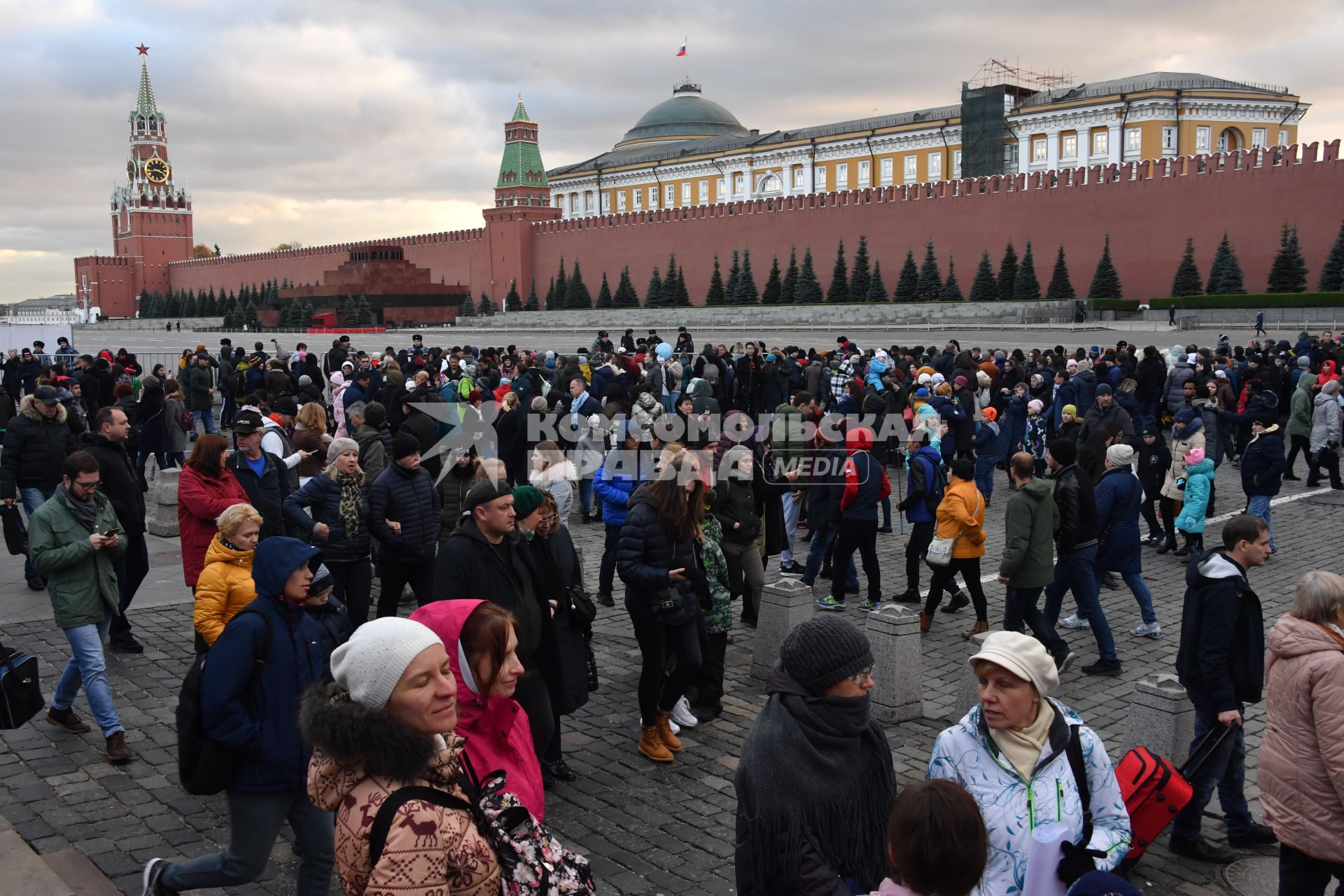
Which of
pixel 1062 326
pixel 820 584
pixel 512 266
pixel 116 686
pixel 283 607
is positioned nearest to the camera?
pixel 283 607

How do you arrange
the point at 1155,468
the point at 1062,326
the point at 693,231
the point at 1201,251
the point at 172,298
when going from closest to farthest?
the point at 1155,468 → the point at 1062,326 → the point at 1201,251 → the point at 693,231 → the point at 172,298

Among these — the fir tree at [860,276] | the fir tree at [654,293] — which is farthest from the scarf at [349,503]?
the fir tree at [654,293]

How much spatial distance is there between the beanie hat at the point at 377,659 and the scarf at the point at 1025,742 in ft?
4.28

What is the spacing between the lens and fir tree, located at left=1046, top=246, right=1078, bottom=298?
31859 mm

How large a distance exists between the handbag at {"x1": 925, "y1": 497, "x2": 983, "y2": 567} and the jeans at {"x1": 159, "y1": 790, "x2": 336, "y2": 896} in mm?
4124

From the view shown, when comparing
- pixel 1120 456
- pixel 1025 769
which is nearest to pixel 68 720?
pixel 1025 769

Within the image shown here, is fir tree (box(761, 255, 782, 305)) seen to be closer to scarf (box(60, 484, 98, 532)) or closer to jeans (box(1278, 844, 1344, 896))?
scarf (box(60, 484, 98, 532))

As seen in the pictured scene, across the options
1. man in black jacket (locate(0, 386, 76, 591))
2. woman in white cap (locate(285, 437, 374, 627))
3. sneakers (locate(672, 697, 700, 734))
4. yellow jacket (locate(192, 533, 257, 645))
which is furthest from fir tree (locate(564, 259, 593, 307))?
yellow jacket (locate(192, 533, 257, 645))

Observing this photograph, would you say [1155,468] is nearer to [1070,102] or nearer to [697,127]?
[1070,102]

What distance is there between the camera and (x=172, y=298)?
228 feet

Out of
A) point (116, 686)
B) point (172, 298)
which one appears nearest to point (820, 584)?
point (116, 686)

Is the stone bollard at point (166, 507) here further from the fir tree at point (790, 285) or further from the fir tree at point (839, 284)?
the fir tree at point (790, 285)

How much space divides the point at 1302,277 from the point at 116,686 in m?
29.3

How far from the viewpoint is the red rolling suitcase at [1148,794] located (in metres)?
3.55
